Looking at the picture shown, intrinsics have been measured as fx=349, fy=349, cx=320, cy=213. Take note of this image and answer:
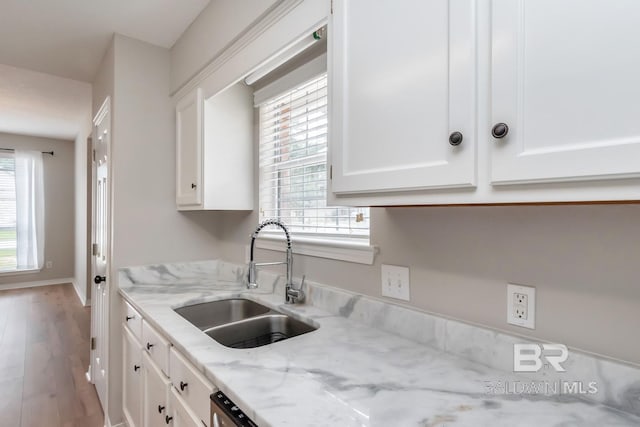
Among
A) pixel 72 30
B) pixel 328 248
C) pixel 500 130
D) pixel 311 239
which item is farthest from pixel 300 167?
pixel 72 30

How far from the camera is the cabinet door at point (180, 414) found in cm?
113

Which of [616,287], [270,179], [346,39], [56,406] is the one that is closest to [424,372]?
[616,287]

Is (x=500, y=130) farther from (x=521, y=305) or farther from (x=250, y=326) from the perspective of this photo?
(x=250, y=326)

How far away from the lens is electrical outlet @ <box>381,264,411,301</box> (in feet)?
4.01

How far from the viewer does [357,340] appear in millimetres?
1188

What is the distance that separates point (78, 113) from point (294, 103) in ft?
12.0

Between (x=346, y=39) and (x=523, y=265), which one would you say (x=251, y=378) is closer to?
(x=523, y=265)

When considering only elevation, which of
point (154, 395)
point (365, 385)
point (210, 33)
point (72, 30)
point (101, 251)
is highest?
point (72, 30)

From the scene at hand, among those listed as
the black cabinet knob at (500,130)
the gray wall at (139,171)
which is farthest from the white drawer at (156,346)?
the black cabinet knob at (500,130)

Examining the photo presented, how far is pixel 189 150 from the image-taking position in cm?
212

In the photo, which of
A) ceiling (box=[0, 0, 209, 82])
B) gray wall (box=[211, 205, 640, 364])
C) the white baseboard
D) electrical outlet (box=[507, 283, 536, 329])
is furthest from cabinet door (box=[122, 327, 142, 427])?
the white baseboard

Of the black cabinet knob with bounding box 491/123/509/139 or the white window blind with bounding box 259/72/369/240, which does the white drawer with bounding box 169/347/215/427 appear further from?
the black cabinet knob with bounding box 491/123/509/139

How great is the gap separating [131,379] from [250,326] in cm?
89

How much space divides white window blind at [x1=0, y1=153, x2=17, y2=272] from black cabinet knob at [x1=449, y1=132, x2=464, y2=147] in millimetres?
7087
